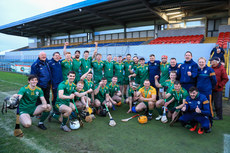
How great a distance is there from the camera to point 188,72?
13.3 ft

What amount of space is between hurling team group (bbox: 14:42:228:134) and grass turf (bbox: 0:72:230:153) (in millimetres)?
264

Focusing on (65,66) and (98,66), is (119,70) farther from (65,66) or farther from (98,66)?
(65,66)

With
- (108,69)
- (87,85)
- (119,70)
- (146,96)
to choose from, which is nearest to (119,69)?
(119,70)

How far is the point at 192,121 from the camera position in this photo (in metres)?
3.75

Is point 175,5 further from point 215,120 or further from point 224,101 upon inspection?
point 215,120

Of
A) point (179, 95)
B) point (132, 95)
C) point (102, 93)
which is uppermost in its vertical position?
point (179, 95)

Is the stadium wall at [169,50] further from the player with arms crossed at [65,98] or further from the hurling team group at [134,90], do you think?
the player with arms crossed at [65,98]

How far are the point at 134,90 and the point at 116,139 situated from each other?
2.38m

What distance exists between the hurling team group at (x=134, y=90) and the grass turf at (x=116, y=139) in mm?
264

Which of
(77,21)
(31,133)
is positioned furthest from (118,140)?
(77,21)

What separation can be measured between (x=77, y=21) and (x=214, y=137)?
2138cm

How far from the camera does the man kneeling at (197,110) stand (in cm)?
340

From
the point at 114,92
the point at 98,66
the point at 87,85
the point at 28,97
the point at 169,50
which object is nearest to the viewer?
the point at 28,97

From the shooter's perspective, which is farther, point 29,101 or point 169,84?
point 169,84
